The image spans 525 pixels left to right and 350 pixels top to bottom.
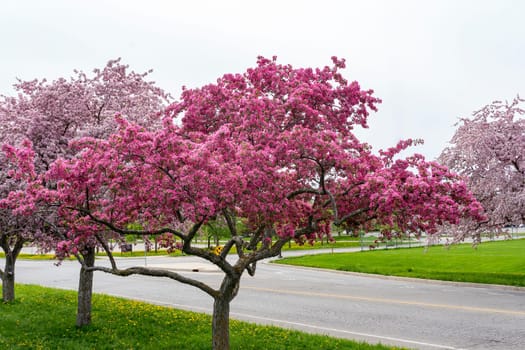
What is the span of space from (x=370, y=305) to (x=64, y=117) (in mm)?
10005

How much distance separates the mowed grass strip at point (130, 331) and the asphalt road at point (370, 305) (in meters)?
1.42

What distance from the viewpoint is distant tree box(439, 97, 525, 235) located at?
1755cm

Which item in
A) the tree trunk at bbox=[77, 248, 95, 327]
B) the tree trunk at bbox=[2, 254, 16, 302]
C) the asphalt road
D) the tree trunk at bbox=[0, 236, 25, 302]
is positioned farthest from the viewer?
the tree trunk at bbox=[2, 254, 16, 302]

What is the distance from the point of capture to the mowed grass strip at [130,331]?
988 centimetres

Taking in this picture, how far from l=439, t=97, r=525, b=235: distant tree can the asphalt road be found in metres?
2.83

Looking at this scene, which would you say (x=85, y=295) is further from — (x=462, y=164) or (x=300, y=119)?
(x=462, y=164)

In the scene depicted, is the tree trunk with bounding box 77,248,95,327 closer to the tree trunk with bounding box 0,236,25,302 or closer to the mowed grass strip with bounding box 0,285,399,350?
the mowed grass strip with bounding box 0,285,399,350

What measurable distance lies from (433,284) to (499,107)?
7414mm

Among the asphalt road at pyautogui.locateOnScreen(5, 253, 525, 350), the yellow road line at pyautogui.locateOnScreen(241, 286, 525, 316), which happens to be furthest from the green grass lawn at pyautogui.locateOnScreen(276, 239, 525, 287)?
the yellow road line at pyautogui.locateOnScreen(241, 286, 525, 316)

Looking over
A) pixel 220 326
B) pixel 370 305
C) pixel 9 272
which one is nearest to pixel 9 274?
pixel 9 272

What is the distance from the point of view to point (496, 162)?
18.2 m

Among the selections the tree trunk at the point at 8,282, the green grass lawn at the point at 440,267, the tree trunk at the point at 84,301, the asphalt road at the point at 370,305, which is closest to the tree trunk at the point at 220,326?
the asphalt road at the point at 370,305

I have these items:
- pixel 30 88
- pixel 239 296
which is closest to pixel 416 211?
pixel 30 88

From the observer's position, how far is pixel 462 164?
19.1m
